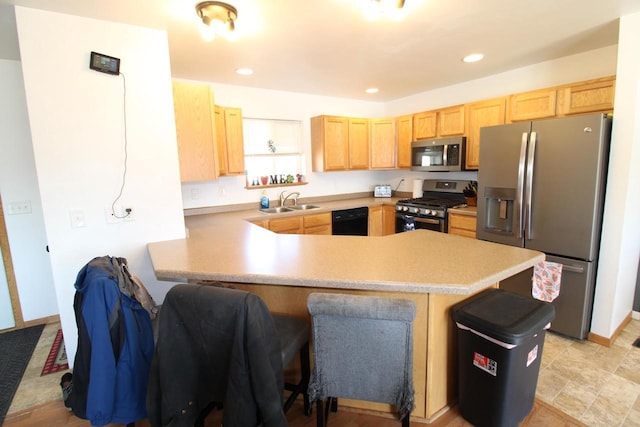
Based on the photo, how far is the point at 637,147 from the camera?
90.4 inches

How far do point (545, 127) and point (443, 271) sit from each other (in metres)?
1.88

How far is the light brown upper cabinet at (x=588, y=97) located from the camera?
2629mm

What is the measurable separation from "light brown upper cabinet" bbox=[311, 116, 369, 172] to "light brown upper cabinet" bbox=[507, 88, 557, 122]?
1920 millimetres

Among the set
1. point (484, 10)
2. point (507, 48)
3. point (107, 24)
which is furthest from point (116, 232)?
point (507, 48)

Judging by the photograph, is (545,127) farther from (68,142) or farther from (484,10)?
(68,142)

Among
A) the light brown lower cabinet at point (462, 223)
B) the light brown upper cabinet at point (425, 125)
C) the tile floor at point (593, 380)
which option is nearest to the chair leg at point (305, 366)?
the tile floor at point (593, 380)

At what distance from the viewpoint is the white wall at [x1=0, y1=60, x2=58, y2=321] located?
276 cm

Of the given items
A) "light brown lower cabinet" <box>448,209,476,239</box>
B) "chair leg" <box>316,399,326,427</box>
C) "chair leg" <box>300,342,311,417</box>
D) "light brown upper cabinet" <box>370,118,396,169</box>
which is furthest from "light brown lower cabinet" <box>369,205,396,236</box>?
"chair leg" <box>316,399,326,427</box>

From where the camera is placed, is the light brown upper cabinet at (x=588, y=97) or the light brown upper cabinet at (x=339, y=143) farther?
the light brown upper cabinet at (x=339, y=143)

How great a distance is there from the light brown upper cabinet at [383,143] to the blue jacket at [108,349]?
150 inches

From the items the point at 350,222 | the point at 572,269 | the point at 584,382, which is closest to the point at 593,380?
the point at 584,382

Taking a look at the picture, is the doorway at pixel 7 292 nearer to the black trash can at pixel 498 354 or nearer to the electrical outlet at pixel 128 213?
the electrical outlet at pixel 128 213

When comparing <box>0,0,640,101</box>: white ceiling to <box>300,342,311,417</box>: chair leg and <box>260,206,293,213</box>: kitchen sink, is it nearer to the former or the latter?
<box>260,206,293,213</box>: kitchen sink

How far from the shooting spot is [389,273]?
1508 mm
